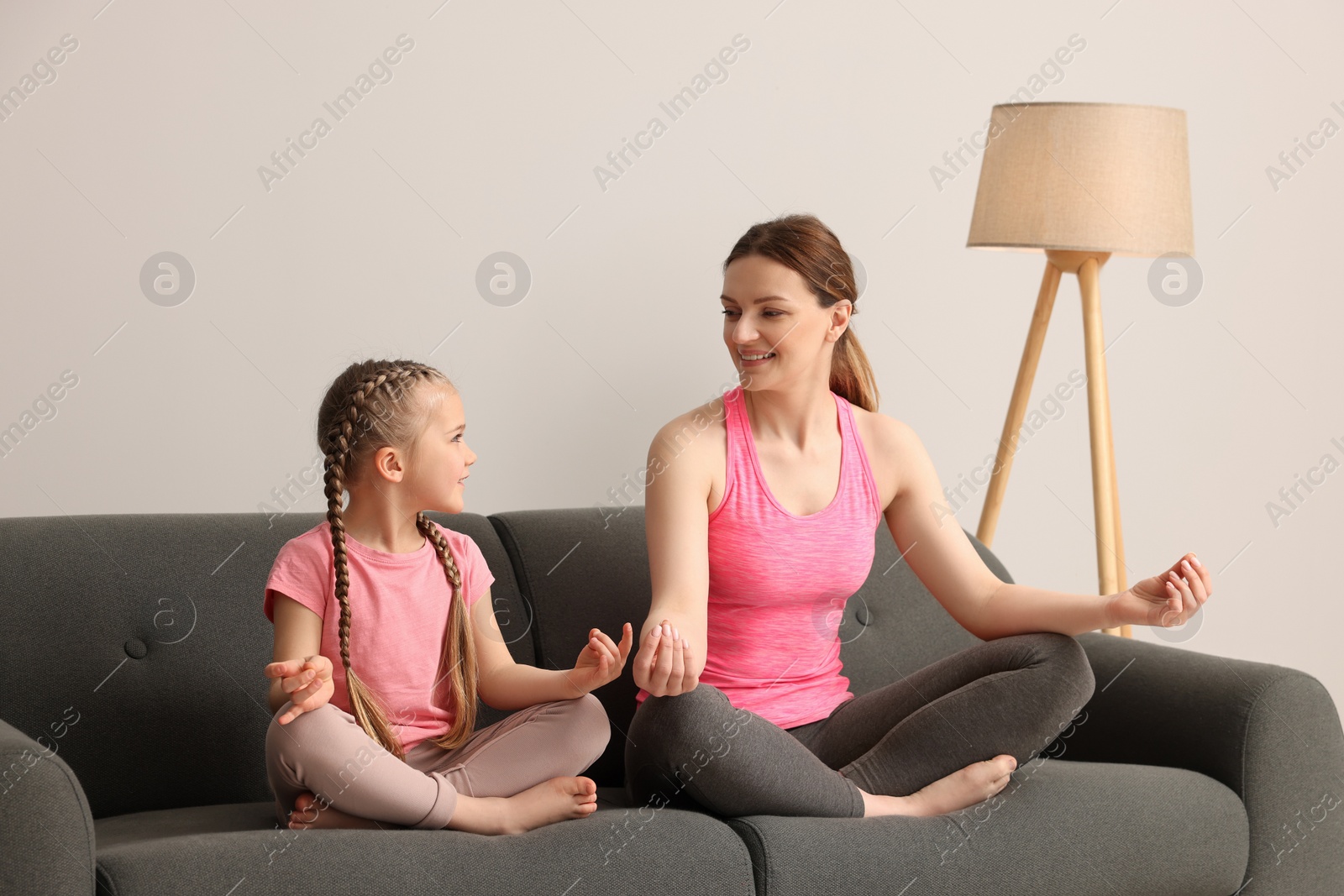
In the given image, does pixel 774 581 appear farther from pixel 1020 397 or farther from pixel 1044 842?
pixel 1020 397

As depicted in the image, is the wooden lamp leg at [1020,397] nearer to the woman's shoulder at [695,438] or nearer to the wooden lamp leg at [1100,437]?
the wooden lamp leg at [1100,437]

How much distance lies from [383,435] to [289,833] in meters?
0.51

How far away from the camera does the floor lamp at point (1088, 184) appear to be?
7.84ft

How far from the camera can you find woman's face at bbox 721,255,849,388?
1.84 meters

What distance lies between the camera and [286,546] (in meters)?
1.64

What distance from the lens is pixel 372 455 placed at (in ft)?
5.36

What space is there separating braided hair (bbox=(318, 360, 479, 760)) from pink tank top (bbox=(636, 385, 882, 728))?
269mm

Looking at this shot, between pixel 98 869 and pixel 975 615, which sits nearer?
pixel 98 869

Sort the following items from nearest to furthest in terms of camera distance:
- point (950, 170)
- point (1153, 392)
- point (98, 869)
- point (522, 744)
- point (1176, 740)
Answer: point (98, 869), point (522, 744), point (1176, 740), point (950, 170), point (1153, 392)

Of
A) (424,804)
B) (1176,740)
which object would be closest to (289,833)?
(424,804)

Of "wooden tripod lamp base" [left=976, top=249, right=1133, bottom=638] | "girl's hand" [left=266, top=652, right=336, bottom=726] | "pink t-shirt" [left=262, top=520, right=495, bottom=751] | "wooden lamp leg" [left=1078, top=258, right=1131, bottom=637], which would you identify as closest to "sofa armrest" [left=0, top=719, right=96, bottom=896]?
"girl's hand" [left=266, top=652, right=336, bottom=726]

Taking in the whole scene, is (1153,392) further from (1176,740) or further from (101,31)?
(101,31)

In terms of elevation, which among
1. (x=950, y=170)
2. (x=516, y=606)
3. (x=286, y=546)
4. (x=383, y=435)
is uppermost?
(x=950, y=170)

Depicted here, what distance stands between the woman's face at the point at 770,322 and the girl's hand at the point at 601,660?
50 centimetres
